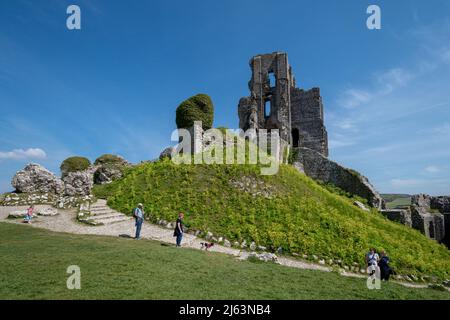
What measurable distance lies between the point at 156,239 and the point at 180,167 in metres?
9.30

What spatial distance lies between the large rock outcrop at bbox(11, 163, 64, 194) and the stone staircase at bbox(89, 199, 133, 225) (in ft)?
18.5

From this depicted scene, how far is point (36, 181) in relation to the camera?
22.4 meters

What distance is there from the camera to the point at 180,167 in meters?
22.7

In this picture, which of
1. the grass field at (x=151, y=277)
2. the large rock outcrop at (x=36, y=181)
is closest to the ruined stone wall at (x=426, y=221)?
the grass field at (x=151, y=277)

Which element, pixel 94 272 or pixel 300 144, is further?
pixel 300 144

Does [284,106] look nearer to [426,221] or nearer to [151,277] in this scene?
[426,221]

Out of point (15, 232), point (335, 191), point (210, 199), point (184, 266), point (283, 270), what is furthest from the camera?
point (335, 191)

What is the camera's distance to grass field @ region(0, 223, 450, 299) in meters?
6.80

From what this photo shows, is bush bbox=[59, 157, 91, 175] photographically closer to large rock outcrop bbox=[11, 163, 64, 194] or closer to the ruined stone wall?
large rock outcrop bbox=[11, 163, 64, 194]

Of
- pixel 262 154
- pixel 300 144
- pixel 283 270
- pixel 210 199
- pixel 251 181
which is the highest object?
pixel 300 144

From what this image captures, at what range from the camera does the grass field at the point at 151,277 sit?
6.80 metres

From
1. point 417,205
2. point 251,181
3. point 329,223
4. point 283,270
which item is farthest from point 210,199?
point 417,205

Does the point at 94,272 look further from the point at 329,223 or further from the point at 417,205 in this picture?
the point at 417,205

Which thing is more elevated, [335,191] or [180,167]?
[180,167]
